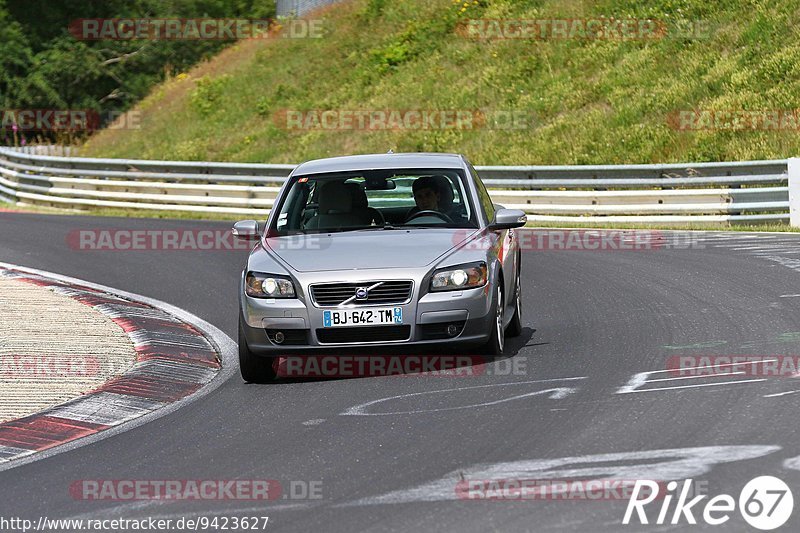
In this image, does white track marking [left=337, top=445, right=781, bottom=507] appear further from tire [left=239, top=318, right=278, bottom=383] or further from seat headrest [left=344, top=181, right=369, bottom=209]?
seat headrest [left=344, top=181, right=369, bottom=209]

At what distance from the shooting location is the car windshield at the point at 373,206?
10.5 metres

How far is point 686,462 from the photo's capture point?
21.1 ft

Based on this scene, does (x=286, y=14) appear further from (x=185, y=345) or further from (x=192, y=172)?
(x=185, y=345)

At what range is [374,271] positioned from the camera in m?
9.40

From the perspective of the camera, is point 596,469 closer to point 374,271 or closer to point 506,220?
point 374,271

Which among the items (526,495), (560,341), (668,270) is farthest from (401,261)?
(668,270)

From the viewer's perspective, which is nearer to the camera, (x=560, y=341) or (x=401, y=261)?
(x=401, y=261)

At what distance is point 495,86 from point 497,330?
2558 cm

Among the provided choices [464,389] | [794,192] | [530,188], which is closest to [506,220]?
[464,389]

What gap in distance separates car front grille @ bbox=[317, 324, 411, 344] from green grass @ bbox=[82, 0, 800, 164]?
1739cm

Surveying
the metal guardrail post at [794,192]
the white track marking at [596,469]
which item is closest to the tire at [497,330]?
the white track marking at [596,469]

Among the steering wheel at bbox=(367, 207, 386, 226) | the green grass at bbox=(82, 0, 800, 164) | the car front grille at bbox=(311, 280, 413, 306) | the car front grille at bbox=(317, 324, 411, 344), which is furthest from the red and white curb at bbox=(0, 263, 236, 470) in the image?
the green grass at bbox=(82, 0, 800, 164)

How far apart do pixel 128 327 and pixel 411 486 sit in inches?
269

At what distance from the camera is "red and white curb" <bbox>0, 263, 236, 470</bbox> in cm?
820
